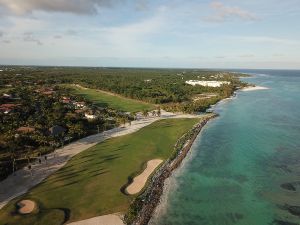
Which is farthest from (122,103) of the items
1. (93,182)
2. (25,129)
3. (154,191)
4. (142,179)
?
(154,191)

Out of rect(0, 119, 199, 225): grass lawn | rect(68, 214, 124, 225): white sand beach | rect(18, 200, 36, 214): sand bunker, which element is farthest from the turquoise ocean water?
rect(18, 200, 36, 214): sand bunker

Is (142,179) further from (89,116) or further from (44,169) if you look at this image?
(89,116)

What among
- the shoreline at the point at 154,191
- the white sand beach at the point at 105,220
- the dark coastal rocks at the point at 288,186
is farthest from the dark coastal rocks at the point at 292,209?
the white sand beach at the point at 105,220

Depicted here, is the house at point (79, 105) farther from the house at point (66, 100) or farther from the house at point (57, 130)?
the house at point (57, 130)

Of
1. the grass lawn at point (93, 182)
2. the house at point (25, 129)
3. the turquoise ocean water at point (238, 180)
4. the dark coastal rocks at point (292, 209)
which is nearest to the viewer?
the grass lawn at point (93, 182)

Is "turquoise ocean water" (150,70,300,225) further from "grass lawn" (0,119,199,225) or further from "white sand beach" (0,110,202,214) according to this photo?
"white sand beach" (0,110,202,214)

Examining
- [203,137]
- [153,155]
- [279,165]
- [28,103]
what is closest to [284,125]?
[203,137]

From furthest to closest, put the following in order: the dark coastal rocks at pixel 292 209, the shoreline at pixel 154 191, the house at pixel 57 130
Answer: the house at pixel 57 130 → the dark coastal rocks at pixel 292 209 → the shoreline at pixel 154 191
